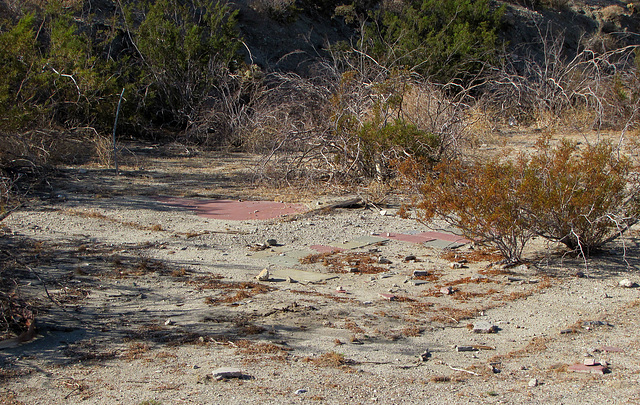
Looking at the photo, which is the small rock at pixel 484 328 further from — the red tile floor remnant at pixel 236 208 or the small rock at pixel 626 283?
the red tile floor remnant at pixel 236 208

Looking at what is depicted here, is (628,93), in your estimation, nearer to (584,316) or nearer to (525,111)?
(525,111)

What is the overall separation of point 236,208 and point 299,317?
440 cm

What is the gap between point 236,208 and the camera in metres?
8.91

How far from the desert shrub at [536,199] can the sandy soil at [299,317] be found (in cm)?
34

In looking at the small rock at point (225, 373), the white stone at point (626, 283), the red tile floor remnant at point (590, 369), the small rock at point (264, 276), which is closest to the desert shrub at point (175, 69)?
the small rock at point (264, 276)

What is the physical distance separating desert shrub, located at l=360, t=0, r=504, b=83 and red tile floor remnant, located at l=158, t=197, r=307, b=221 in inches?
380

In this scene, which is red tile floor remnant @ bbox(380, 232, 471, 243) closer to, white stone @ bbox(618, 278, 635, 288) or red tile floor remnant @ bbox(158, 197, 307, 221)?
red tile floor remnant @ bbox(158, 197, 307, 221)

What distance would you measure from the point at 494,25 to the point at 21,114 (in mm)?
16980

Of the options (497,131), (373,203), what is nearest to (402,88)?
(373,203)

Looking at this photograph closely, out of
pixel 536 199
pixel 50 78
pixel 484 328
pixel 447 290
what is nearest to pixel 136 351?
pixel 484 328

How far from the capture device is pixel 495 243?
598 centimetres

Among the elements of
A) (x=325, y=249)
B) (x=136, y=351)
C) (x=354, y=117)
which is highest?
(x=354, y=117)

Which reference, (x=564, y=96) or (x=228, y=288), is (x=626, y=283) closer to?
(x=228, y=288)

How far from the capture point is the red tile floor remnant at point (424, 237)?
23.7ft
